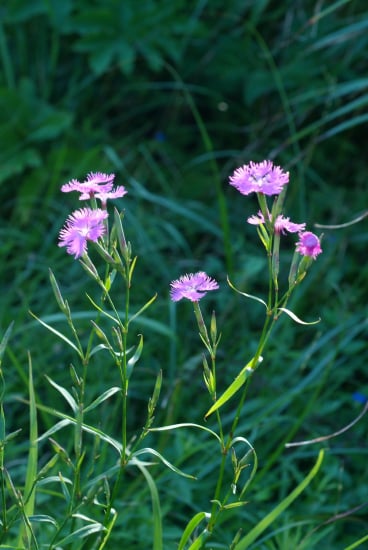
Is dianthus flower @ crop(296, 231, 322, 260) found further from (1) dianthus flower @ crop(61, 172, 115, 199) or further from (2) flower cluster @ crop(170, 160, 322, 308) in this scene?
(1) dianthus flower @ crop(61, 172, 115, 199)

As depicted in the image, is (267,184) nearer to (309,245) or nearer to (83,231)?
(309,245)

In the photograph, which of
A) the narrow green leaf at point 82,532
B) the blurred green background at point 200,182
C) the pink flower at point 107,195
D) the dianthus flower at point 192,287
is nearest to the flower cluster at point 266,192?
the dianthus flower at point 192,287

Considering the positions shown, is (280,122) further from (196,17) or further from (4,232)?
(4,232)

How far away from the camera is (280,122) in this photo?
241cm

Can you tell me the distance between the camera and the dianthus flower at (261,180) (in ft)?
2.63

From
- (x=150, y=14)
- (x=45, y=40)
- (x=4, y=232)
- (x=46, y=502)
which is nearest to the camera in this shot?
(x=46, y=502)

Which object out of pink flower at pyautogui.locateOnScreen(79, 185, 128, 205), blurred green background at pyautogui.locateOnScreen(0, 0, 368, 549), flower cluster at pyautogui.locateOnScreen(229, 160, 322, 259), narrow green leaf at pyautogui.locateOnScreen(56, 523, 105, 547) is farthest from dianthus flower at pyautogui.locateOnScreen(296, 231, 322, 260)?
blurred green background at pyautogui.locateOnScreen(0, 0, 368, 549)

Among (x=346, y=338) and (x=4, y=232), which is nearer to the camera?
(x=346, y=338)

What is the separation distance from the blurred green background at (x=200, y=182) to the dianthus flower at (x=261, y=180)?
2.75ft

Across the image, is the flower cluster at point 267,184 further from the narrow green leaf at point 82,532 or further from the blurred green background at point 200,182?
the blurred green background at point 200,182

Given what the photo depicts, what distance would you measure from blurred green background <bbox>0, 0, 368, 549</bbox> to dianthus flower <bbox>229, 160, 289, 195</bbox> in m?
0.84

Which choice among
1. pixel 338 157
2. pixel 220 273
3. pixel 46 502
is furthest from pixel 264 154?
pixel 46 502

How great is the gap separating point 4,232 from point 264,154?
0.74 metres

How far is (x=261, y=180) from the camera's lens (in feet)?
2.67
